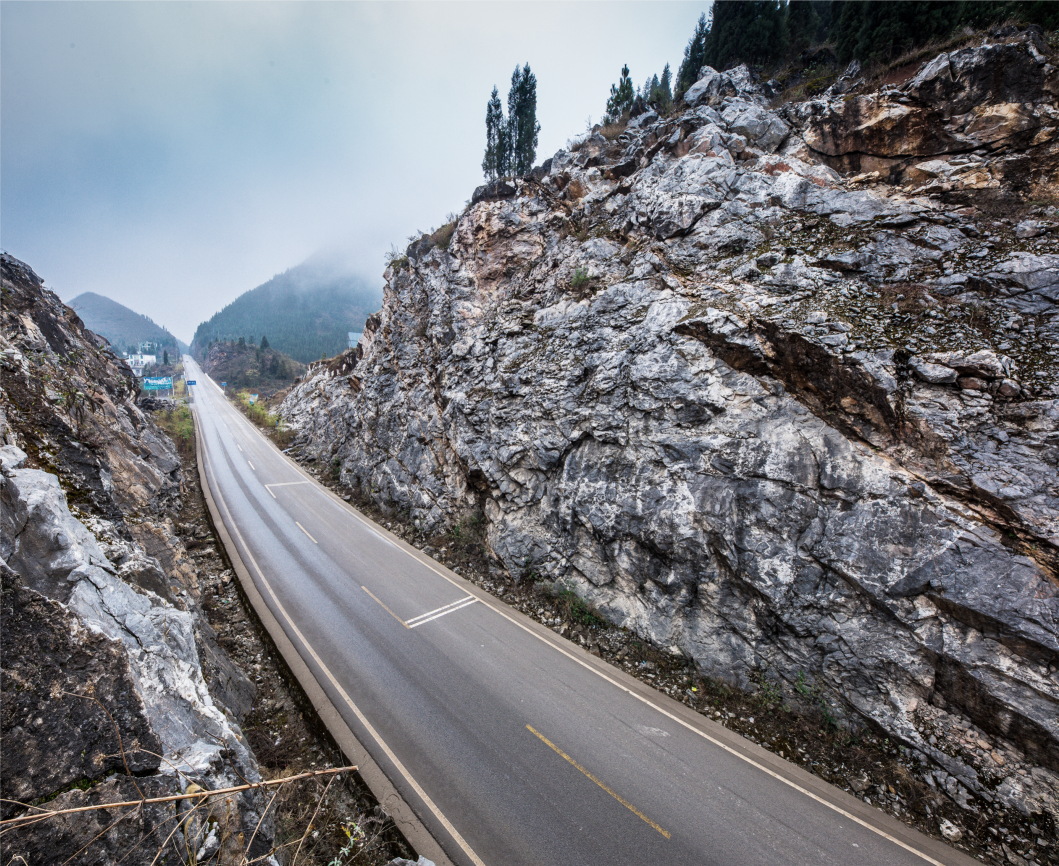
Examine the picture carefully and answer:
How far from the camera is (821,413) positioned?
955 cm

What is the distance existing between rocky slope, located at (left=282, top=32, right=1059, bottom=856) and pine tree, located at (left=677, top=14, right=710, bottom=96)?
1802 cm

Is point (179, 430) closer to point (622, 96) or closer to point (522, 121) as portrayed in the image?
point (522, 121)

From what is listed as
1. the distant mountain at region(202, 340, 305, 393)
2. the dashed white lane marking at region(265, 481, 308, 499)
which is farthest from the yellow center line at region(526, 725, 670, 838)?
the distant mountain at region(202, 340, 305, 393)

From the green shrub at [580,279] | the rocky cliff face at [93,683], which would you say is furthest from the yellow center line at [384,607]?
the green shrub at [580,279]

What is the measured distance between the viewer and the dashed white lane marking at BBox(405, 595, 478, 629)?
11.1 metres

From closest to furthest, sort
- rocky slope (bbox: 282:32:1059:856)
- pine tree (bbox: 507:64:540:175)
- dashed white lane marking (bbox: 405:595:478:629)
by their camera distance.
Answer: rocky slope (bbox: 282:32:1059:856) < dashed white lane marking (bbox: 405:595:478:629) < pine tree (bbox: 507:64:540:175)

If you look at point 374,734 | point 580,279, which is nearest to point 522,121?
point 580,279

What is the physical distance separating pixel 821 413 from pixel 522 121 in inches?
1394

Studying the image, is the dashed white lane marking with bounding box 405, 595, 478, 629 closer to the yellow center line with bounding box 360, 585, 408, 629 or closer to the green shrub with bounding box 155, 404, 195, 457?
the yellow center line with bounding box 360, 585, 408, 629

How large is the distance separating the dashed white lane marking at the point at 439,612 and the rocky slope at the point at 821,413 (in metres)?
1.79

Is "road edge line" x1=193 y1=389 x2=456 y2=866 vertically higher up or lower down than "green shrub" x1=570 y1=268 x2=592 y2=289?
lower down

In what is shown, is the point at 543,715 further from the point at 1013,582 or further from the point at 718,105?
the point at 718,105

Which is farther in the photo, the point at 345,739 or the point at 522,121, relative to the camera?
the point at 522,121

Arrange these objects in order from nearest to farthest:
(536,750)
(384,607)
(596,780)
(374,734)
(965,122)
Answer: (596,780)
(536,750)
(374,734)
(384,607)
(965,122)
